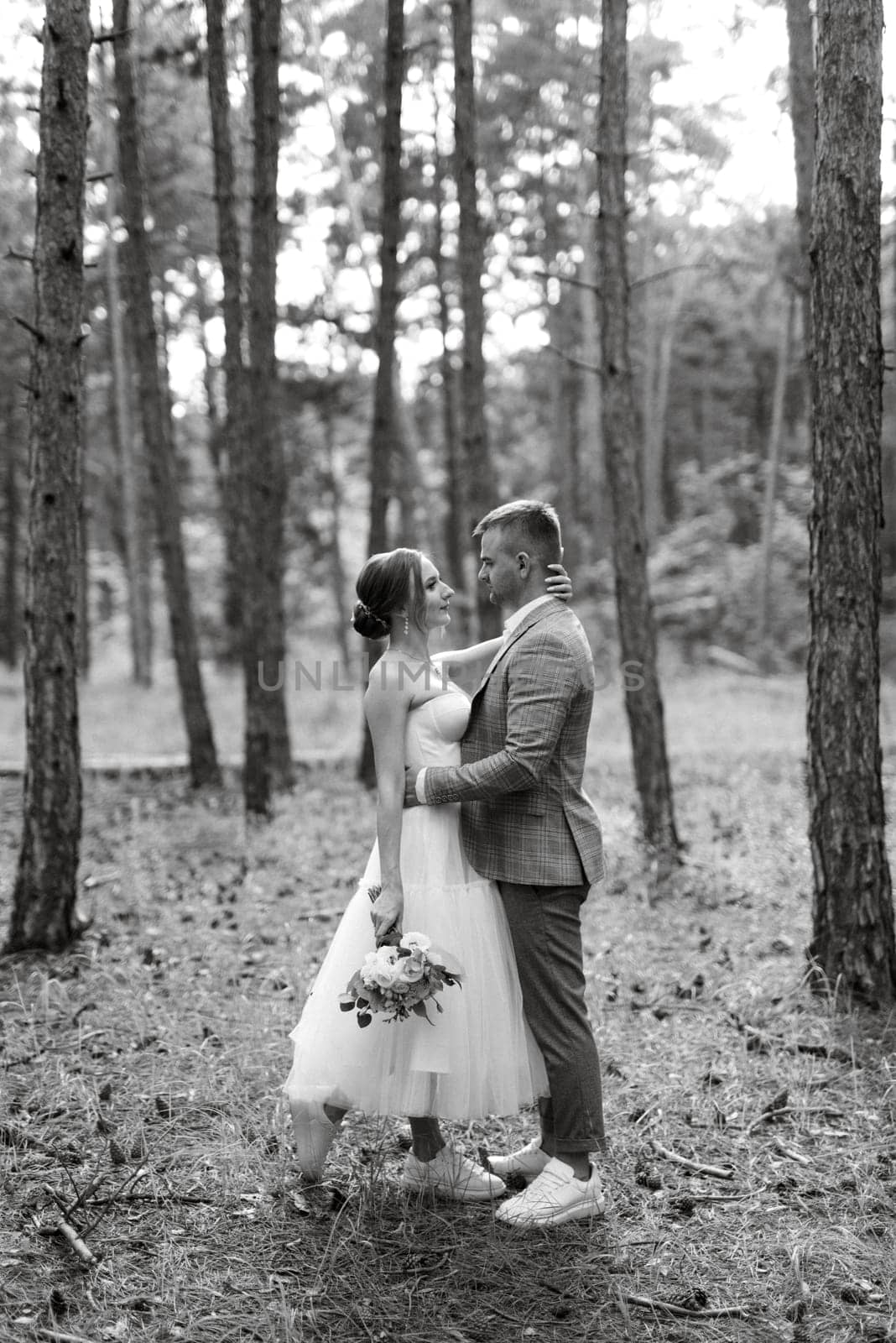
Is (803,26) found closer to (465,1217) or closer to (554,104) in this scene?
(465,1217)

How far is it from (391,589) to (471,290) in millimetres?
7158

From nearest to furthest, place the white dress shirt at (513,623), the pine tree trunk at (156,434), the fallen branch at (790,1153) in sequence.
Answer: the white dress shirt at (513,623), the fallen branch at (790,1153), the pine tree trunk at (156,434)

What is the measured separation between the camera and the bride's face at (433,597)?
3744mm

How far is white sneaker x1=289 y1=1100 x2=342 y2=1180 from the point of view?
A: 380 cm

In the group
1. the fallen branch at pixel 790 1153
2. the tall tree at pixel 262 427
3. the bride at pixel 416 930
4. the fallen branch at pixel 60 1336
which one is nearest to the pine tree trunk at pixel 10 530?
the tall tree at pixel 262 427

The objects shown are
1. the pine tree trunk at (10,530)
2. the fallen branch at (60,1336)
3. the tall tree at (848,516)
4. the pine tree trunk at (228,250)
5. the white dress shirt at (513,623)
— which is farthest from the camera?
the pine tree trunk at (10,530)

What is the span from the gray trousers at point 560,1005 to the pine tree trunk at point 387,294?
701 cm

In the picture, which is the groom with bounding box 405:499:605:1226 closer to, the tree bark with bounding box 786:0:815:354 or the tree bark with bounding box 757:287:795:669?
the tree bark with bounding box 786:0:815:354

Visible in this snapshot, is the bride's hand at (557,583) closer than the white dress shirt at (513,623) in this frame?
No

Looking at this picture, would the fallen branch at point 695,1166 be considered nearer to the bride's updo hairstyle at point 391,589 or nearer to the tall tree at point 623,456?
the bride's updo hairstyle at point 391,589

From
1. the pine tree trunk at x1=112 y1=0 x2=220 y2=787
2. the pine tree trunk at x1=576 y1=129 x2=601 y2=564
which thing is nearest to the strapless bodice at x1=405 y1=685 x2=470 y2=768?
the pine tree trunk at x1=112 y1=0 x2=220 y2=787

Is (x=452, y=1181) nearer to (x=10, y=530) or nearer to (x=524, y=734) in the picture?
(x=524, y=734)

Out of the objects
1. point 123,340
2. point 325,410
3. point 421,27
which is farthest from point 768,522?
point 123,340

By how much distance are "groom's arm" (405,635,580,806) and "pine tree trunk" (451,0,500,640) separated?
6.11 metres
